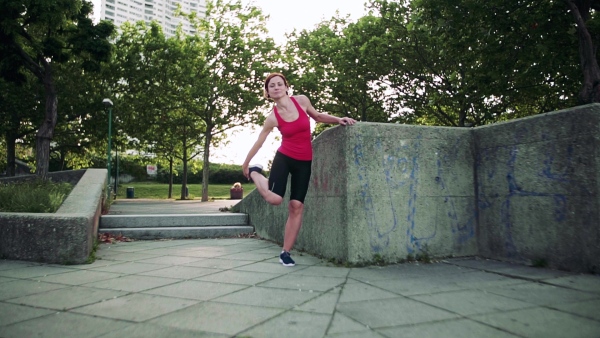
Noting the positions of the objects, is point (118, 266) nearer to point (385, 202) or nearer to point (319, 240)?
point (319, 240)

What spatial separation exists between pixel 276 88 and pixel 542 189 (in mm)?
2922

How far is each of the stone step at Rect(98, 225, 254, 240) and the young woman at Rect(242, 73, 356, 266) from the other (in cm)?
329

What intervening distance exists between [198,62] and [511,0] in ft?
57.1

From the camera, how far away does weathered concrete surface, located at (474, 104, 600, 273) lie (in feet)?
11.0

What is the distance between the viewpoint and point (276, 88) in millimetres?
4219

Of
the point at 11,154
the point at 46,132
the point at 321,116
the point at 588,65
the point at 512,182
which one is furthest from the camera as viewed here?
the point at 11,154

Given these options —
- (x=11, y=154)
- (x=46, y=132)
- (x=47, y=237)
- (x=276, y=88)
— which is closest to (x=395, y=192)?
(x=276, y=88)

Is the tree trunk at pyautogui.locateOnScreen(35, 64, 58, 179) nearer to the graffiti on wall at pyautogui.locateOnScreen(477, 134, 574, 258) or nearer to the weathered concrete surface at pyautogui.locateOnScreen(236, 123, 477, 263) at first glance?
the weathered concrete surface at pyautogui.locateOnScreen(236, 123, 477, 263)

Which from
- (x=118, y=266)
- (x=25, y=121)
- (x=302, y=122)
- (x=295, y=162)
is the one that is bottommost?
(x=118, y=266)

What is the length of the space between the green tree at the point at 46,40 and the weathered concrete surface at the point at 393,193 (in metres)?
10.8

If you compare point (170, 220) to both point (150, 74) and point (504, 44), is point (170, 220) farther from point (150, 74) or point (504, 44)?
point (150, 74)

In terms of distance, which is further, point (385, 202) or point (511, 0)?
point (511, 0)

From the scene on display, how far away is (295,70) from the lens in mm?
21891

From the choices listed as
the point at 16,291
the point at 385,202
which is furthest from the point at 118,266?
the point at 385,202
